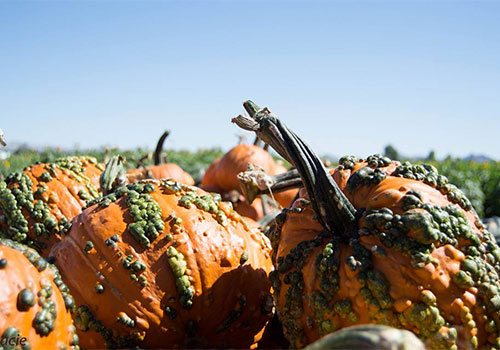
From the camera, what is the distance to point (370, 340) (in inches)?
32.2

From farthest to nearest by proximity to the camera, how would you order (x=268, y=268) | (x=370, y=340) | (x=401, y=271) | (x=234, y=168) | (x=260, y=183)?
(x=234, y=168), (x=260, y=183), (x=268, y=268), (x=401, y=271), (x=370, y=340)

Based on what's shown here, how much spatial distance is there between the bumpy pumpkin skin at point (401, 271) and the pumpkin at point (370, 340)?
0.84m

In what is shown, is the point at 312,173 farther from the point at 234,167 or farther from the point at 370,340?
the point at 234,167

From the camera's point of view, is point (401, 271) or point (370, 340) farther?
point (401, 271)

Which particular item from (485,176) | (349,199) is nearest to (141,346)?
(349,199)

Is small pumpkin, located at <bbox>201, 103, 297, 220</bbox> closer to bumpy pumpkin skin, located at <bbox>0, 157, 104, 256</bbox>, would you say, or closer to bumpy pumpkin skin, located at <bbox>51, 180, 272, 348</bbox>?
bumpy pumpkin skin, located at <bbox>0, 157, 104, 256</bbox>

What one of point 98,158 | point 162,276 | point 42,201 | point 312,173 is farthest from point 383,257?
point 98,158

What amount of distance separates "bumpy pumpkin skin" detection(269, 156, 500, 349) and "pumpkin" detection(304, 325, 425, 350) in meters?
0.84

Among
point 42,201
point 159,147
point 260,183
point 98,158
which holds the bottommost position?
point 98,158

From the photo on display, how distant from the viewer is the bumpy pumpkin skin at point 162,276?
1.96 m

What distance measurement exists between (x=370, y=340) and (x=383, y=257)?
Answer: 3.13 feet

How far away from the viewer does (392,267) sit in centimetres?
171

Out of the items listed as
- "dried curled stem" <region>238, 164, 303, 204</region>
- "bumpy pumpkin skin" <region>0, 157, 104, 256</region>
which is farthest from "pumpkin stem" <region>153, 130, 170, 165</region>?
"dried curled stem" <region>238, 164, 303, 204</region>

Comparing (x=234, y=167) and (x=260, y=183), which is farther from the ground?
(x=260, y=183)
